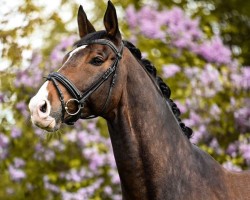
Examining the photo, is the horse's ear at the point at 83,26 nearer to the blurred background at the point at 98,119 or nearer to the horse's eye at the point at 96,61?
the horse's eye at the point at 96,61

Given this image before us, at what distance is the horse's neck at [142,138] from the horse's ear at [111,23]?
22 cm

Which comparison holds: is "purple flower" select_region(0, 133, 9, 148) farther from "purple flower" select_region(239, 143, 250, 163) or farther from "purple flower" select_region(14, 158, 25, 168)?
"purple flower" select_region(239, 143, 250, 163)

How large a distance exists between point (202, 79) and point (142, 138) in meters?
4.25

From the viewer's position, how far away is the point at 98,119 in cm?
781

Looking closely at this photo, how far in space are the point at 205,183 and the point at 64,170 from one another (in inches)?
163

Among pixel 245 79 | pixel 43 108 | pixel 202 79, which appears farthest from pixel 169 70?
pixel 43 108

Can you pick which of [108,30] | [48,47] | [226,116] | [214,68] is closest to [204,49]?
[214,68]

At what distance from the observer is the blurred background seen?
7.35 metres

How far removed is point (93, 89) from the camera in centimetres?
355

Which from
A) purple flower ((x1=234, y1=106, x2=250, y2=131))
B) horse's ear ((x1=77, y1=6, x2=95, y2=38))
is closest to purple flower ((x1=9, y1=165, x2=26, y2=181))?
purple flower ((x1=234, y1=106, x2=250, y2=131))

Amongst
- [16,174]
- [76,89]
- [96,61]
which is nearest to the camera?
[76,89]

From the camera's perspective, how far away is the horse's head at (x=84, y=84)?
3.40 m

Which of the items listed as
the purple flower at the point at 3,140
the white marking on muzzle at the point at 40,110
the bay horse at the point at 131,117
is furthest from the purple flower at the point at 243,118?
the white marking on muzzle at the point at 40,110

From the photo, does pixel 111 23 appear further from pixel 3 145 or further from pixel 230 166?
pixel 3 145
